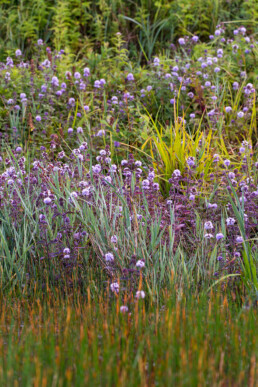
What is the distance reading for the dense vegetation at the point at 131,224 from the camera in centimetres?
233

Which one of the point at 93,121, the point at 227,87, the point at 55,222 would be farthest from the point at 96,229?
the point at 227,87

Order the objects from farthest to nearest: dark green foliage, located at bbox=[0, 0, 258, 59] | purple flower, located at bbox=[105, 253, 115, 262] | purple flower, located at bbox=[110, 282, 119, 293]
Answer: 1. dark green foliage, located at bbox=[0, 0, 258, 59]
2. purple flower, located at bbox=[105, 253, 115, 262]
3. purple flower, located at bbox=[110, 282, 119, 293]

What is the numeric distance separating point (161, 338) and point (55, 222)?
1686 mm

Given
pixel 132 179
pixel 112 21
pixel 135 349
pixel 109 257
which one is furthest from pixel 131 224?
pixel 112 21

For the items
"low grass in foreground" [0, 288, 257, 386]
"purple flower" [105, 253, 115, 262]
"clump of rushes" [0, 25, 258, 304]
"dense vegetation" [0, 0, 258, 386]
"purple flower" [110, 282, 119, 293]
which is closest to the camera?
"low grass in foreground" [0, 288, 257, 386]

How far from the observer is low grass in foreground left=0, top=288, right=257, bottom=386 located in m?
2.11

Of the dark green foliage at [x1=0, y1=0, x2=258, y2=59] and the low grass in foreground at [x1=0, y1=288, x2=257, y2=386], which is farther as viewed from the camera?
the dark green foliage at [x1=0, y1=0, x2=258, y2=59]

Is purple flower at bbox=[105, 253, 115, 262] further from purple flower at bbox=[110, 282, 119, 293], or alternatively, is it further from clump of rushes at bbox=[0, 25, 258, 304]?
purple flower at bbox=[110, 282, 119, 293]

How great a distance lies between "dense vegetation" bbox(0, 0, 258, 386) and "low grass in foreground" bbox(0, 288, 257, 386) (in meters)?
0.01

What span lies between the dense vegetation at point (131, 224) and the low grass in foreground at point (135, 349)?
0.03ft

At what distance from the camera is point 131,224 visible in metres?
3.71

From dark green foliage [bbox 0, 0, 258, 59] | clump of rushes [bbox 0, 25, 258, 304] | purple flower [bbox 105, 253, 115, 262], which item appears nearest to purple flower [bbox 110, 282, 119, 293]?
clump of rushes [bbox 0, 25, 258, 304]

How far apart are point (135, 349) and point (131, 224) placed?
135cm

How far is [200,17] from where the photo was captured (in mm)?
8234
